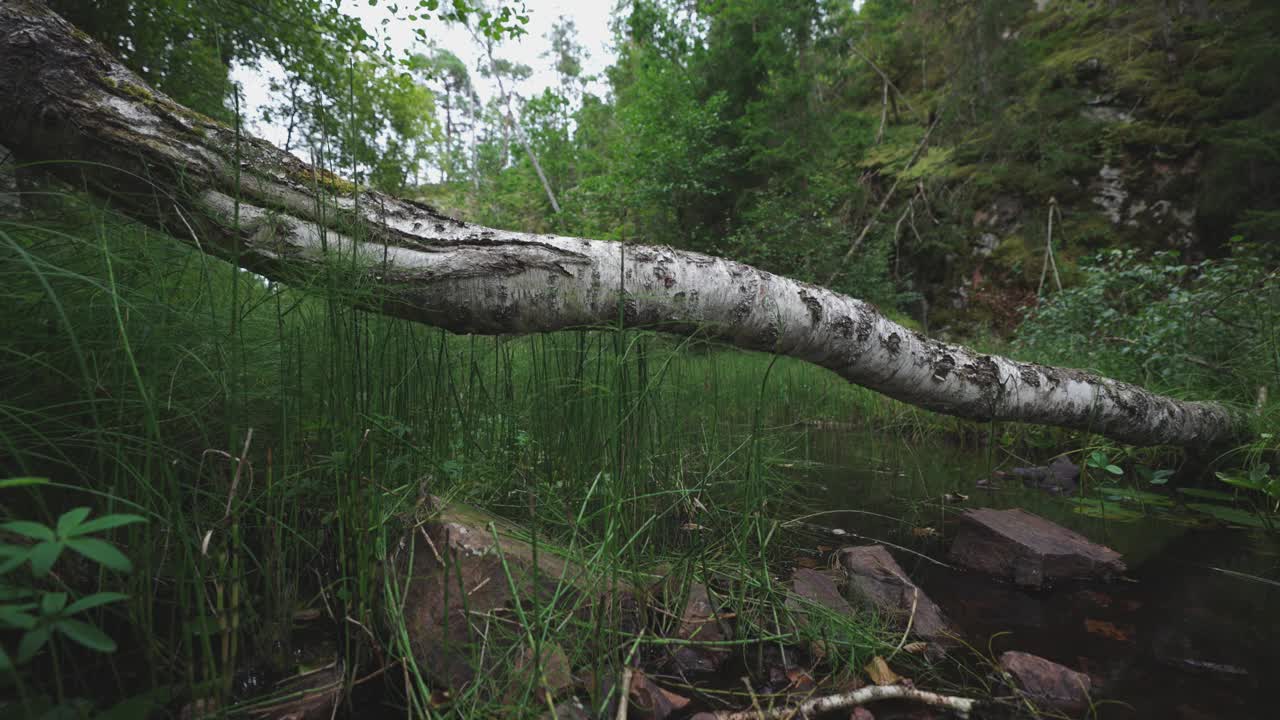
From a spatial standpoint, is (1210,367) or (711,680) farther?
A: (1210,367)

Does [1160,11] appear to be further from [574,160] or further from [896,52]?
[574,160]

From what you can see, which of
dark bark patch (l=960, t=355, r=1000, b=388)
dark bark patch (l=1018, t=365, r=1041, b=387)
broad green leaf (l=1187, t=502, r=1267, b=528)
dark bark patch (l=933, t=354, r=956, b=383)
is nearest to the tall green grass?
dark bark patch (l=933, t=354, r=956, b=383)

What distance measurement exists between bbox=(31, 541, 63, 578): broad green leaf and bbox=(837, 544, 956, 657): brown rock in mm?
1553

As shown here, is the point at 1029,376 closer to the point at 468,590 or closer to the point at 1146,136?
the point at 468,590

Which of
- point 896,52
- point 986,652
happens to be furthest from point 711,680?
point 896,52

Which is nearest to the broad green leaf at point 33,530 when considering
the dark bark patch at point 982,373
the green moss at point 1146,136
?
the dark bark patch at point 982,373

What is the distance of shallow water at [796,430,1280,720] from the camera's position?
1122 millimetres

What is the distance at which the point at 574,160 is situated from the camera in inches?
650

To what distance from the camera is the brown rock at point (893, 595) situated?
1.28 metres

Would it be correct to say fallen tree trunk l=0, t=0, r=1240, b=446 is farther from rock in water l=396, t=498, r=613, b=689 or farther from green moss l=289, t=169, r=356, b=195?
rock in water l=396, t=498, r=613, b=689

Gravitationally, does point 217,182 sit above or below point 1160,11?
below

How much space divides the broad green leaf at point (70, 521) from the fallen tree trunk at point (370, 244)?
0.54 meters

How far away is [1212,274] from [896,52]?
8.31m

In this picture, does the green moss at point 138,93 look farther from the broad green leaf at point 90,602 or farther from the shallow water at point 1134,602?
the shallow water at point 1134,602
